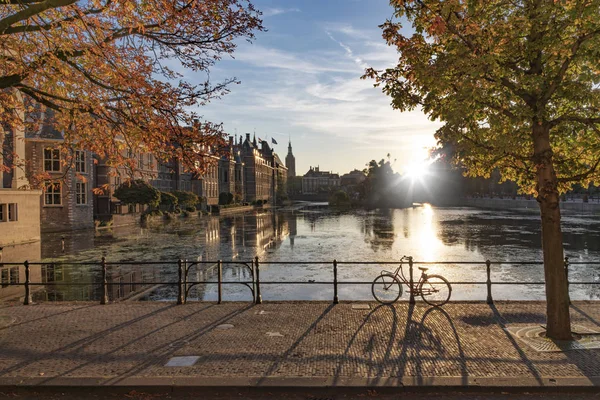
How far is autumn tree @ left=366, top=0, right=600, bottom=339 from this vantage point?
25.6 feet

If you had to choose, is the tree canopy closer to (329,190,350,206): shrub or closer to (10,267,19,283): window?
(10,267,19,283): window

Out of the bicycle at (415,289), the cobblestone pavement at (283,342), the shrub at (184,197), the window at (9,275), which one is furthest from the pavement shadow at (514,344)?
the shrub at (184,197)

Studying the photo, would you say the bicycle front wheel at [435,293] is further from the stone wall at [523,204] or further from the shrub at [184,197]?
the stone wall at [523,204]

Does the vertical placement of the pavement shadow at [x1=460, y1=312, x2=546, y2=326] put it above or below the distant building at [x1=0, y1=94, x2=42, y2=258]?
below

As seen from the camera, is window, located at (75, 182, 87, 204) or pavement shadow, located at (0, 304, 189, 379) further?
window, located at (75, 182, 87, 204)

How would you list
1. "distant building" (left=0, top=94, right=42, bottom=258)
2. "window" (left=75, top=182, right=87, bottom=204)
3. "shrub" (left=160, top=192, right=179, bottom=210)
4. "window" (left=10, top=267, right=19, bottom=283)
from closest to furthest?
"window" (left=10, top=267, right=19, bottom=283) → "distant building" (left=0, top=94, right=42, bottom=258) → "window" (left=75, top=182, right=87, bottom=204) → "shrub" (left=160, top=192, right=179, bottom=210)

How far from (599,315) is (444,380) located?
18.7 feet

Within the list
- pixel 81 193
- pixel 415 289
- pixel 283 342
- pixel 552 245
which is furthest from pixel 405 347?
pixel 81 193

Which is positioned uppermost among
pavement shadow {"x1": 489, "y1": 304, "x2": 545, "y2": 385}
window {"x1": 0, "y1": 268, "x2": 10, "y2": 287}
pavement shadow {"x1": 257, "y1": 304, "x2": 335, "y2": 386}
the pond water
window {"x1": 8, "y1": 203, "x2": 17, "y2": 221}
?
window {"x1": 8, "y1": 203, "x2": 17, "y2": 221}

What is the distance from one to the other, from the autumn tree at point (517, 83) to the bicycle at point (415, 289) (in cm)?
283

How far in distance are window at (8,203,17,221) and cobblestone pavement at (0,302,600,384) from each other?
21910 millimetres

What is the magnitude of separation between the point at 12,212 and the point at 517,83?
31.9 metres

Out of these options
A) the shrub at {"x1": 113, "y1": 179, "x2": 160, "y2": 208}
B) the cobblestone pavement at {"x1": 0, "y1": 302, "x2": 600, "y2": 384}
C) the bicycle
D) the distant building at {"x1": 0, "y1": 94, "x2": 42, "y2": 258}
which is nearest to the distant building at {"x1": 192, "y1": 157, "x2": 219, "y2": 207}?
the shrub at {"x1": 113, "y1": 179, "x2": 160, "y2": 208}

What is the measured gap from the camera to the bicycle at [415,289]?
10898 millimetres
